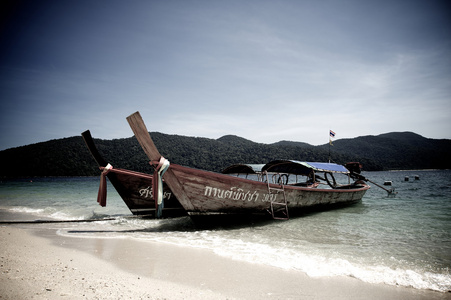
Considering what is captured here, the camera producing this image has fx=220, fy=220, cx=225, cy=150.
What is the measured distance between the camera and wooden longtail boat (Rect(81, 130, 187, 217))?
698cm

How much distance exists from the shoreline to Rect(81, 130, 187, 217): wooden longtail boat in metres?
2.80

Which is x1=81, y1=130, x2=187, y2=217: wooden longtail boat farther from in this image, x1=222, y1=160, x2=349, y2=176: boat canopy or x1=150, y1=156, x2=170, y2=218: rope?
x1=222, y1=160, x2=349, y2=176: boat canopy

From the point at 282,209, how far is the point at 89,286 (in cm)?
626

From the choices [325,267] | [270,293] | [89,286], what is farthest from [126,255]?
[325,267]

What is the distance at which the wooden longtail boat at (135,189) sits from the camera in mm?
6979

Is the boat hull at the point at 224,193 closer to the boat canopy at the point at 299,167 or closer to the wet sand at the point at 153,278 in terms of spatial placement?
the boat canopy at the point at 299,167

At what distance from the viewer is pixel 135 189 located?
309 inches

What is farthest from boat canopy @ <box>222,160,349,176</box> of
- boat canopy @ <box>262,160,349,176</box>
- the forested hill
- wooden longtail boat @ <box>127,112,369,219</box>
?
the forested hill

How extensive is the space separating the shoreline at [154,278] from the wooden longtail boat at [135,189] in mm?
2803

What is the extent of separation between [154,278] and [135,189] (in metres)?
5.28

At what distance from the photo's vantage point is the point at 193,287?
287 cm

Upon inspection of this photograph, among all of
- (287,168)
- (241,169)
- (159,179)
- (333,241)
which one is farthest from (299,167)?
(159,179)

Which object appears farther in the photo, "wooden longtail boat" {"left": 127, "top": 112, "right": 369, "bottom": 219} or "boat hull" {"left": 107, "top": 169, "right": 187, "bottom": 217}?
"boat hull" {"left": 107, "top": 169, "right": 187, "bottom": 217}

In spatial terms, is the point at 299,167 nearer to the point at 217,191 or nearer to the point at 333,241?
the point at 333,241
